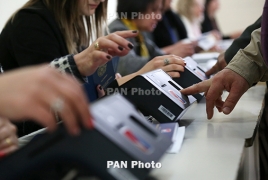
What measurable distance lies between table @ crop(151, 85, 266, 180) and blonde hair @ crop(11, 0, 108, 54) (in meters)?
0.45

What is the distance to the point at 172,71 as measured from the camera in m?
1.05

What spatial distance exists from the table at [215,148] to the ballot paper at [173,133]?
0.04 feet

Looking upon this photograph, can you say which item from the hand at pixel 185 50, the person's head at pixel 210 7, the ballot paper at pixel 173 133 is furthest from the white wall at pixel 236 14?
the ballot paper at pixel 173 133

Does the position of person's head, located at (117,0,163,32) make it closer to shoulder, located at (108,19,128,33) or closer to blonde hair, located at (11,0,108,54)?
shoulder, located at (108,19,128,33)

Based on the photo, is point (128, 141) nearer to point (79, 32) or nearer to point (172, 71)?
point (172, 71)

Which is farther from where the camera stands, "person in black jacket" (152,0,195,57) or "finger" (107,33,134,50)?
"person in black jacket" (152,0,195,57)

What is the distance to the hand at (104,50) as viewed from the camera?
91 cm

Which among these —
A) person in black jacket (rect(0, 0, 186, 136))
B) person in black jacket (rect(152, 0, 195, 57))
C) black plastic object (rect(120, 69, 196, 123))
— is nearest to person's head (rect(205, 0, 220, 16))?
person in black jacket (rect(152, 0, 195, 57))

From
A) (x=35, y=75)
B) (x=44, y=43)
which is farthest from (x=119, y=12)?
(x=35, y=75)

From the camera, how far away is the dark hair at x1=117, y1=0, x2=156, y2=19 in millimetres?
1912

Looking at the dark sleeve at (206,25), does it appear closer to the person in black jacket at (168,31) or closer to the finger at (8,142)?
the person in black jacket at (168,31)

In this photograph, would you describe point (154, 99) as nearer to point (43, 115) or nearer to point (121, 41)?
point (121, 41)

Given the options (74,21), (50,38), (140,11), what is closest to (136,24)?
(140,11)

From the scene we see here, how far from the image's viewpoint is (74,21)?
1267 millimetres
